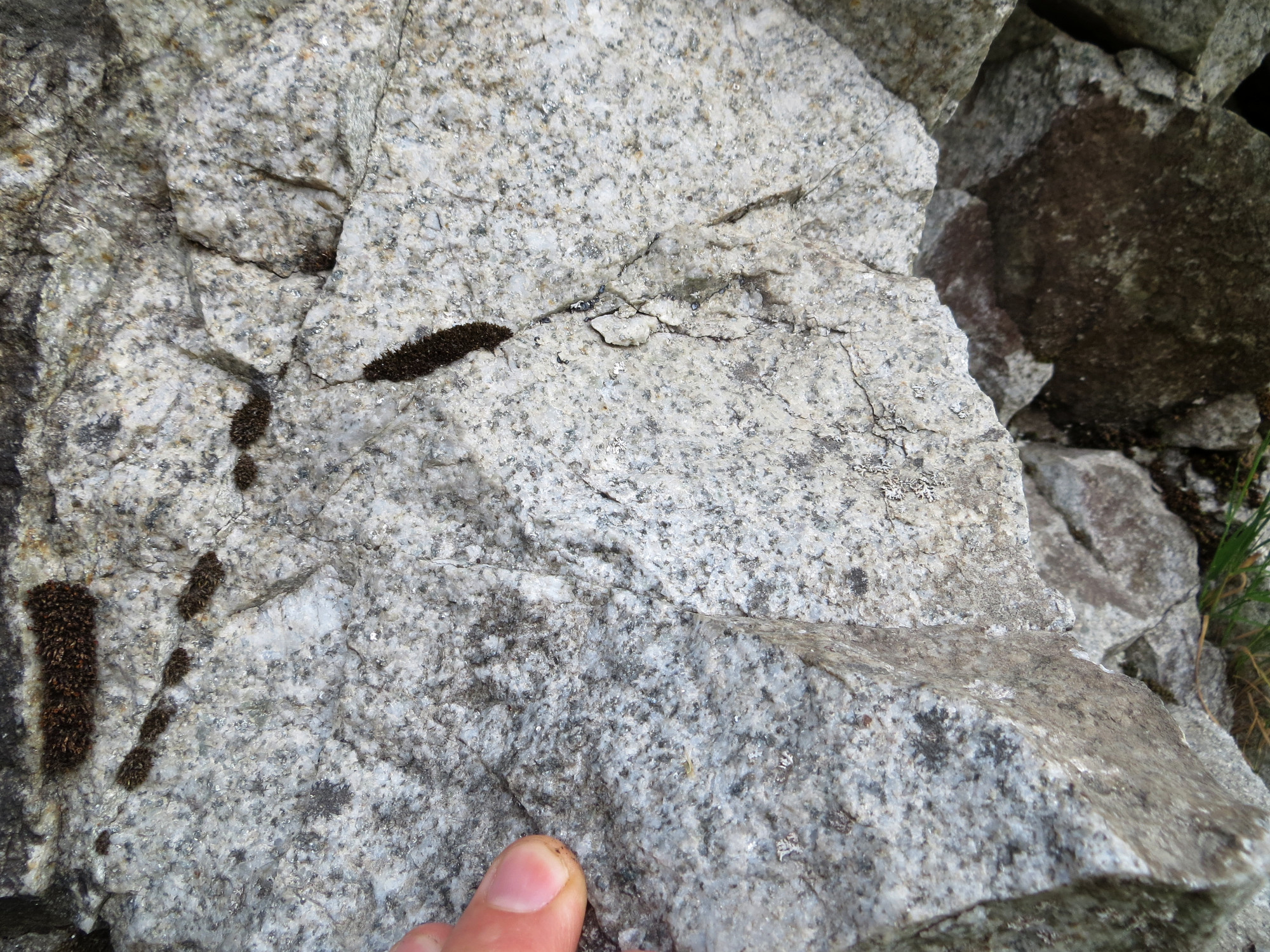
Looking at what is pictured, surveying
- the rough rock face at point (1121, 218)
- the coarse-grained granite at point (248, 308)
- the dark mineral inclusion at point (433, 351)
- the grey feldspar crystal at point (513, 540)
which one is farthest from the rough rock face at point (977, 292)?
the coarse-grained granite at point (248, 308)

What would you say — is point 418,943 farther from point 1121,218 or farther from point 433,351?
point 1121,218

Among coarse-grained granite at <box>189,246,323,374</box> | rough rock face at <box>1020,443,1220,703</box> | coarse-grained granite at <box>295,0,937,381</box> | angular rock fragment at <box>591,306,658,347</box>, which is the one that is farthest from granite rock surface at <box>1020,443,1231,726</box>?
coarse-grained granite at <box>189,246,323,374</box>

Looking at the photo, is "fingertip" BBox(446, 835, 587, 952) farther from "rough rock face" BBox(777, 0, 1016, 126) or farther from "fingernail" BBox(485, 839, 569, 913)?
"rough rock face" BBox(777, 0, 1016, 126)

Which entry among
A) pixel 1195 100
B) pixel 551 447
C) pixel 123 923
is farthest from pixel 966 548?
pixel 123 923

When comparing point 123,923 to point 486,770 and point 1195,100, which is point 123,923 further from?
point 1195,100

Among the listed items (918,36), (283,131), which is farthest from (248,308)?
(918,36)

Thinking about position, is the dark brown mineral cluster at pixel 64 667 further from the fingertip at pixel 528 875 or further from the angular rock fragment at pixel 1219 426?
the angular rock fragment at pixel 1219 426
